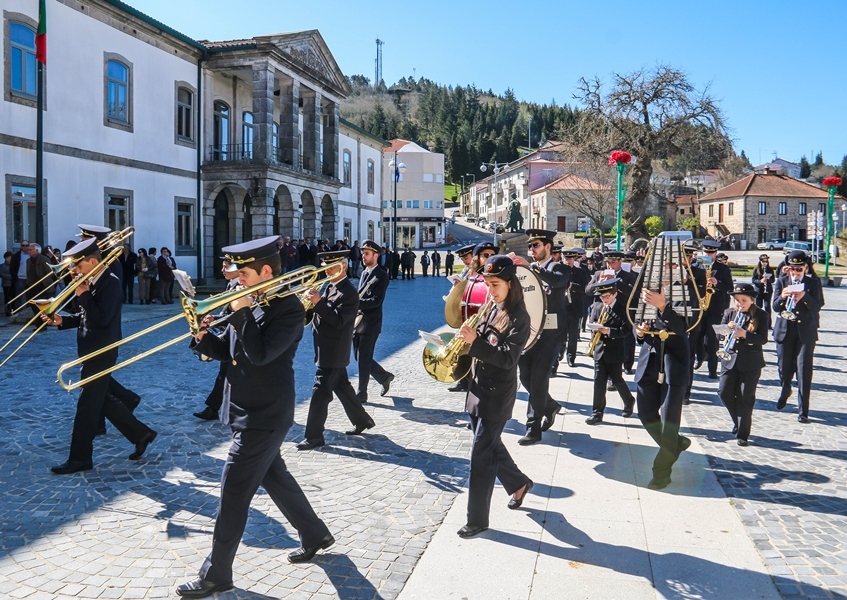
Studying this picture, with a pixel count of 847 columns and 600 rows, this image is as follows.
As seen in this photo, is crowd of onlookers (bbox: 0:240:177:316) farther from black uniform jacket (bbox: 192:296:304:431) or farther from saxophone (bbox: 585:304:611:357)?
black uniform jacket (bbox: 192:296:304:431)

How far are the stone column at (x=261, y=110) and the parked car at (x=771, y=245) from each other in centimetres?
5947

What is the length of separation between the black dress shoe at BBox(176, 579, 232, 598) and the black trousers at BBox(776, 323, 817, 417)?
7.02 meters

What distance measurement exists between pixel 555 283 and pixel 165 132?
20.3 metres

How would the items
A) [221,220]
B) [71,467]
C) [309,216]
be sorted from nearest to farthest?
1. [71,467]
2. [221,220]
3. [309,216]

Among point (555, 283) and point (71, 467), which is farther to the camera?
point (555, 283)

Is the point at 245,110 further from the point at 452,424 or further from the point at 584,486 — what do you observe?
the point at 584,486

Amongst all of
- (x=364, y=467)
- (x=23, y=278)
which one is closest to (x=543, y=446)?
(x=364, y=467)

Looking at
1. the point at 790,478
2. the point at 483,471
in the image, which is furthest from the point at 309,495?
the point at 790,478

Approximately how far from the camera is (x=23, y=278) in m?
17.0

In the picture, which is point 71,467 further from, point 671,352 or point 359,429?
point 671,352

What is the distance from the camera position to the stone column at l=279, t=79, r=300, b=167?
29125mm

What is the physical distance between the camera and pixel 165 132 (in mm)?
24297

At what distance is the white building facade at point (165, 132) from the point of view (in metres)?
18.8

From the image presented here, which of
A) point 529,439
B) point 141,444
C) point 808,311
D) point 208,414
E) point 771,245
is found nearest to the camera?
point 141,444
